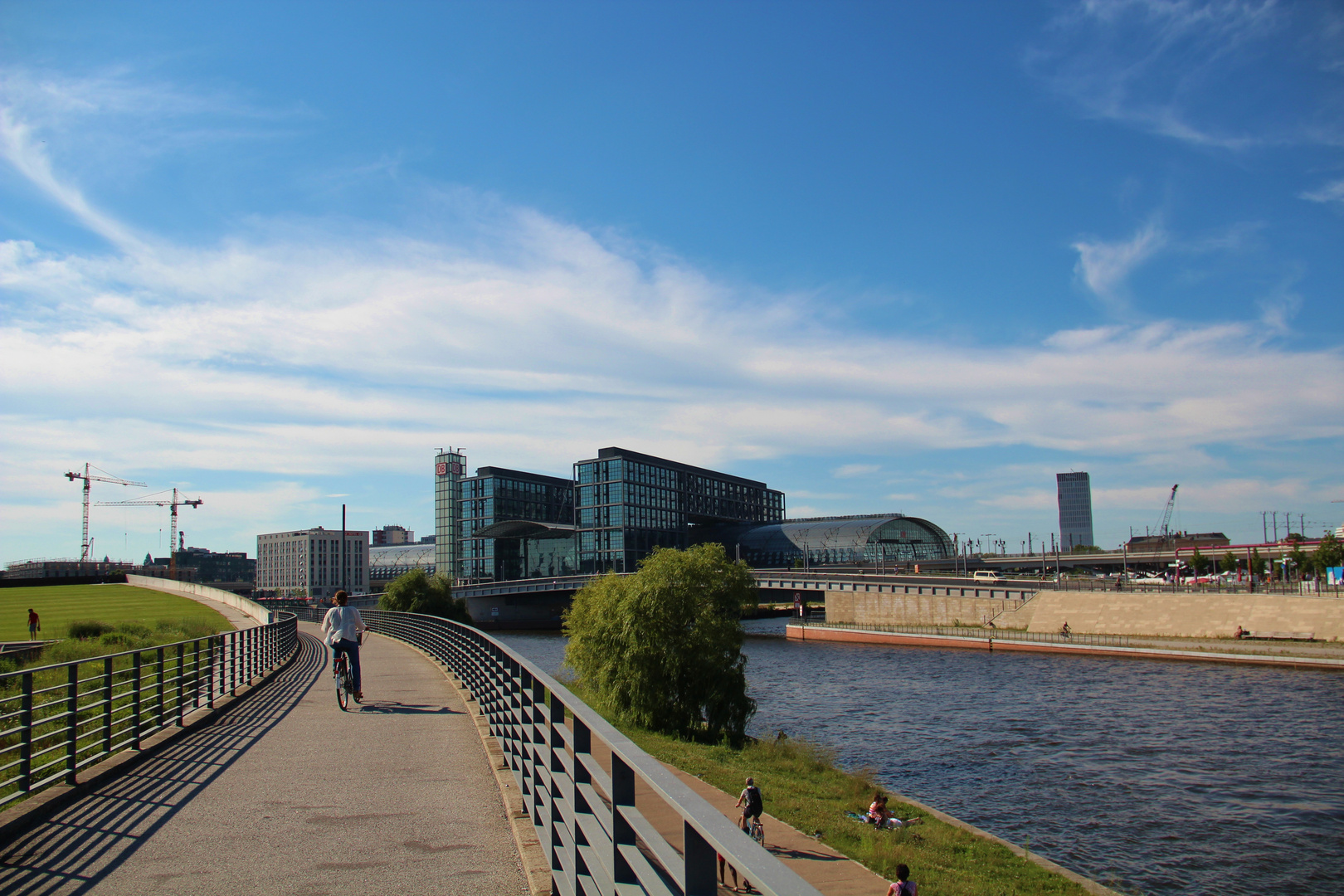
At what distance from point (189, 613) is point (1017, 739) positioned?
1634 inches

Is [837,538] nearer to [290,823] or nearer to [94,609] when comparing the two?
[94,609]

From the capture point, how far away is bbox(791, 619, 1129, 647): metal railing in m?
59.4

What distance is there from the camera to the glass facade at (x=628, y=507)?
126 metres

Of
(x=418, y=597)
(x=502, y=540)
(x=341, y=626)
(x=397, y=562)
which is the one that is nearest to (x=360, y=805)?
(x=341, y=626)

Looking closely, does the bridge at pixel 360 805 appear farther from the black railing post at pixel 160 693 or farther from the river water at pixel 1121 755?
the river water at pixel 1121 755

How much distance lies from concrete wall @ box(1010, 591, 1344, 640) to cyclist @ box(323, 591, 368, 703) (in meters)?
56.6

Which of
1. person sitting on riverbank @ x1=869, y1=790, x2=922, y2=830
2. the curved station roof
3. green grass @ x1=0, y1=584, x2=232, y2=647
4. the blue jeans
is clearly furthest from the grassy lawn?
the curved station roof

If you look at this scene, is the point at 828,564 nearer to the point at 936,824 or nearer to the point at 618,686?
the point at 618,686

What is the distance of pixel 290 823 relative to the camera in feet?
25.7

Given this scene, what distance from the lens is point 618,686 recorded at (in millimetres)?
29719

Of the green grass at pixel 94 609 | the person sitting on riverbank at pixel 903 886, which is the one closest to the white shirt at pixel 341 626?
the person sitting on riverbank at pixel 903 886

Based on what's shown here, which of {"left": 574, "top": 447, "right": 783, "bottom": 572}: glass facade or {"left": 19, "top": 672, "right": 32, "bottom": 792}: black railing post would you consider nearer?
{"left": 19, "top": 672, "right": 32, "bottom": 792}: black railing post

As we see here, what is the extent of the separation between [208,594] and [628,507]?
64.2 metres

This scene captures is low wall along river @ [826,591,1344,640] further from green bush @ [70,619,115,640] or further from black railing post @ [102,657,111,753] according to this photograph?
green bush @ [70,619,115,640]
